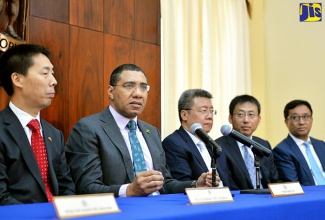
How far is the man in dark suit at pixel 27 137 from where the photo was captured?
2.29 meters

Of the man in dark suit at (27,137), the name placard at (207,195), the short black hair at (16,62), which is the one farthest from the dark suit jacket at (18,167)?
the name placard at (207,195)

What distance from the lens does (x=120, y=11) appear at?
4004mm

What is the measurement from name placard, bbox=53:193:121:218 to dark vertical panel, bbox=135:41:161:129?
2.62 meters

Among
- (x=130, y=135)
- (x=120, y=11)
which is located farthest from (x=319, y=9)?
(x=130, y=135)

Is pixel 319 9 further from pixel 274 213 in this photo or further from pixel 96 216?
pixel 96 216

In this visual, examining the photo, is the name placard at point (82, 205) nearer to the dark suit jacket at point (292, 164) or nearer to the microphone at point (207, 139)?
the microphone at point (207, 139)

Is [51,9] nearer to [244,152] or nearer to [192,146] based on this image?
[192,146]

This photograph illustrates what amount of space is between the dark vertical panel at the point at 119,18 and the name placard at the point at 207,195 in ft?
7.53

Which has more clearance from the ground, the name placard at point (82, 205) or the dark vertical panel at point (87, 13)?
the dark vertical panel at point (87, 13)

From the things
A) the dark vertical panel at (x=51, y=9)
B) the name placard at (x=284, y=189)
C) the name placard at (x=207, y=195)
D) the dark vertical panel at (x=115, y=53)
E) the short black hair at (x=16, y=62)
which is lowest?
the name placard at (x=284, y=189)

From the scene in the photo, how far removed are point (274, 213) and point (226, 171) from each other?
5.78 feet

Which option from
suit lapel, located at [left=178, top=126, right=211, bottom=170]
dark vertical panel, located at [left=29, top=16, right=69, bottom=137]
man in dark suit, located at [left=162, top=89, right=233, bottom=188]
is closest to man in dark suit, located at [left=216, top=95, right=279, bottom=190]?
man in dark suit, located at [left=162, top=89, right=233, bottom=188]

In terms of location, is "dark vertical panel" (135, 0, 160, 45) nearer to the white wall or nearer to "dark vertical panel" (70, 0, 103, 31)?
"dark vertical panel" (70, 0, 103, 31)

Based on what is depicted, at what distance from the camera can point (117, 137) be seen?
2.84 metres
